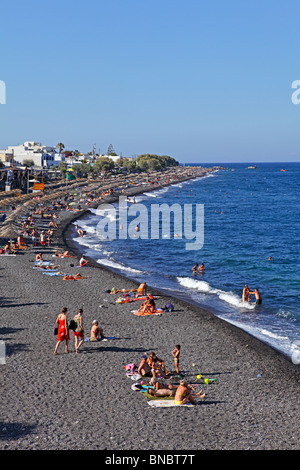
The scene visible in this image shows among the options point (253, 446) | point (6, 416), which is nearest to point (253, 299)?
point (253, 446)

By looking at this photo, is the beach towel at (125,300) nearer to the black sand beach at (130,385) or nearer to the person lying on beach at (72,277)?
the black sand beach at (130,385)

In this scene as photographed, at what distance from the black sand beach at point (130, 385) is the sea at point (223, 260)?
2225 mm

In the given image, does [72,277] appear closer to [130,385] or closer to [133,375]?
[133,375]

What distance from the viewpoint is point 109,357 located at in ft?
48.5

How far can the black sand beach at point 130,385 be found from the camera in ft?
33.6

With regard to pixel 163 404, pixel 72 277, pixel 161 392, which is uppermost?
pixel 72 277

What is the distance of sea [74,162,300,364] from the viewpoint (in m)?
21.3

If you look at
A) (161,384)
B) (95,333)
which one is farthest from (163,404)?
(95,333)

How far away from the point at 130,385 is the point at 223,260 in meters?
24.1

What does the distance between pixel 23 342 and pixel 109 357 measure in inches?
→ 125

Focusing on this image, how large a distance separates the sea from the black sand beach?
223 cm

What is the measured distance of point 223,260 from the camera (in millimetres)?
36031

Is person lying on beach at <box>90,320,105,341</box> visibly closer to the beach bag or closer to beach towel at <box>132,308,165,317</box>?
beach towel at <box>132,308,165,317</box>

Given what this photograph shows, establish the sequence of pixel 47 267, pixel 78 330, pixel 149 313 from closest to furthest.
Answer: pixel 78 330 < pixel 149 313 < pixel 47 267
